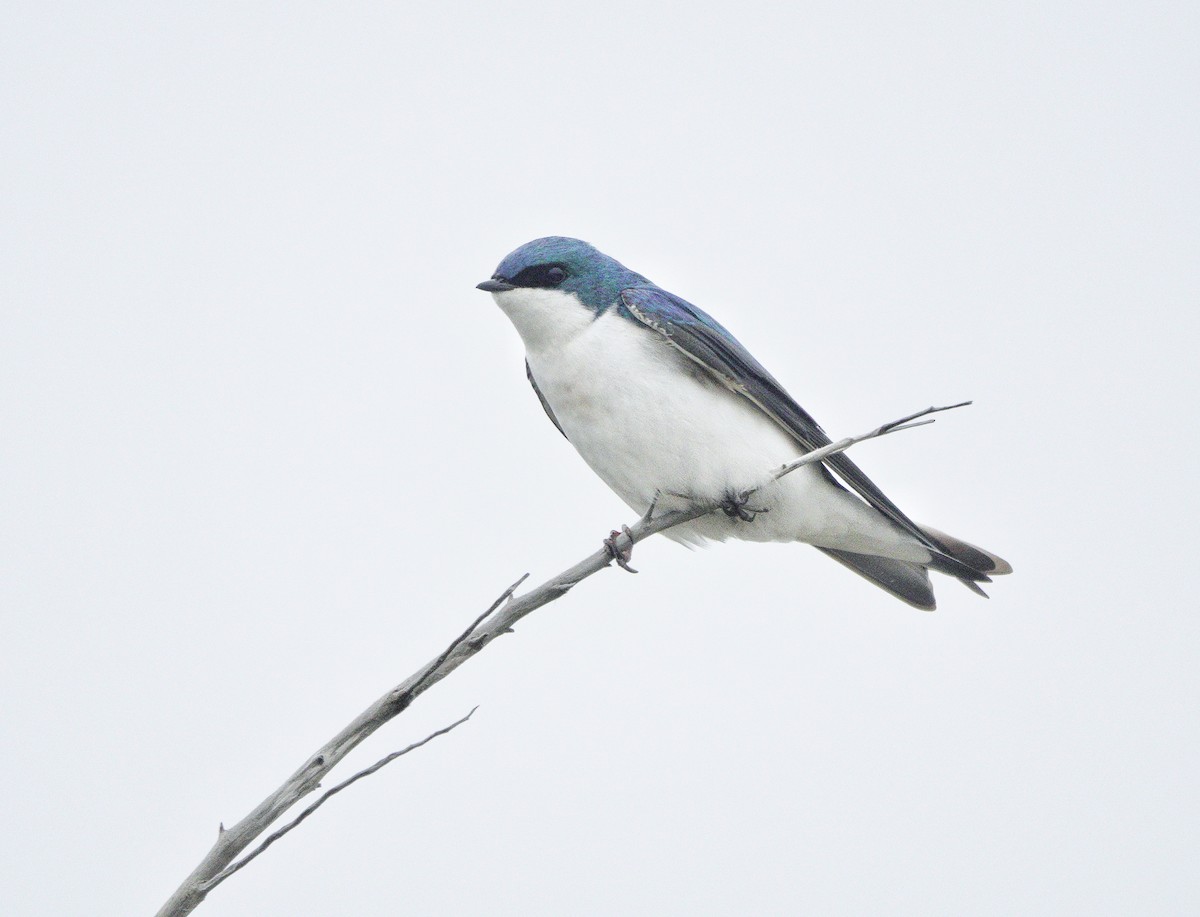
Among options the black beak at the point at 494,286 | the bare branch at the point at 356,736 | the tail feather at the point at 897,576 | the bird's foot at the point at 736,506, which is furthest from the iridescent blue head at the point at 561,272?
the bare branch at the point at 356,736

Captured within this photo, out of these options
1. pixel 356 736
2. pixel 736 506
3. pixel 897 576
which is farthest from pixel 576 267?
pixel 356 736

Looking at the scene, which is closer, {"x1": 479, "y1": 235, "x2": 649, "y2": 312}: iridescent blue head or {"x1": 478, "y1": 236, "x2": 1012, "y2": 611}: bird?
{"x1": 478, "y1": 236, "x2": 1012, "y2": 611}: bird

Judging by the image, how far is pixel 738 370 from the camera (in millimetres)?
5039

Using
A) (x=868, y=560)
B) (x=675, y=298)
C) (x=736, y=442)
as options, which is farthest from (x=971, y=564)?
(x=675, y=298)

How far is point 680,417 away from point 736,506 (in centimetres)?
38

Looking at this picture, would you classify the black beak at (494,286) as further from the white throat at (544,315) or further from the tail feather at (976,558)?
the tail feather at (976,558)

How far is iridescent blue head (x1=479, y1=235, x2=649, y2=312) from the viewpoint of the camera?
5.00 meters

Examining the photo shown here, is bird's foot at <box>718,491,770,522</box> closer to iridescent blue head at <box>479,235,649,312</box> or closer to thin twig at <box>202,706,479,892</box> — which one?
iridescent blue head at <box>479,235,649,312</box>

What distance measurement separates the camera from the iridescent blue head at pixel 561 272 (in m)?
5.00

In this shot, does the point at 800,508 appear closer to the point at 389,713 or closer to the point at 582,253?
the point at 582,253

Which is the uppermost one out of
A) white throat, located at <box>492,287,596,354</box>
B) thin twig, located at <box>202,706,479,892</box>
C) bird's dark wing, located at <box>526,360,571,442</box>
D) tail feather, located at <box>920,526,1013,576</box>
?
white throat, located at <box>492,287,596,354</box>

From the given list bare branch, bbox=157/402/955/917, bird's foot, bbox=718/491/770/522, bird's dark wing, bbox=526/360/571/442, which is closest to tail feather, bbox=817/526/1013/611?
bird's foot, bbox=718/491/770/522

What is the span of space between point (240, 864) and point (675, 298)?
335 centimetres

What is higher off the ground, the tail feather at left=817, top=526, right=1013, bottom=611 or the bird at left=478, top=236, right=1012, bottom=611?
the bird at left=478, top=236, right=1012, bottom=611
